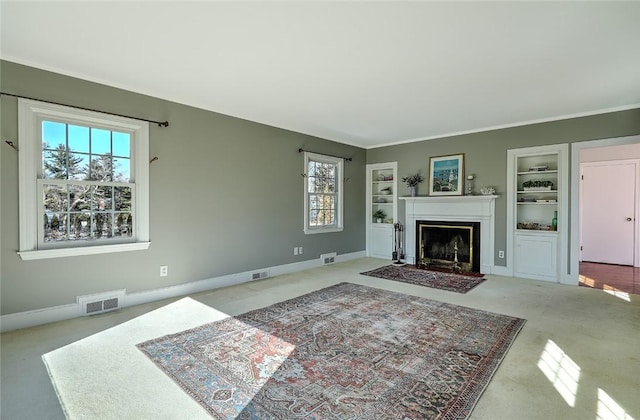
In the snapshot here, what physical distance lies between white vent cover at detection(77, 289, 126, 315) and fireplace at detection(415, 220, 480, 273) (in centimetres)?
506

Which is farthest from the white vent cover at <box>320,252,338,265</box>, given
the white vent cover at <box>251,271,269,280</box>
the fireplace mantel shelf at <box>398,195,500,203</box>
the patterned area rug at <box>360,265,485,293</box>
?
the fireplace mantel shelf at <box>398,195,500,203</box>

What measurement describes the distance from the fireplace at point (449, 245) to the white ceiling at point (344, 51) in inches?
93.7

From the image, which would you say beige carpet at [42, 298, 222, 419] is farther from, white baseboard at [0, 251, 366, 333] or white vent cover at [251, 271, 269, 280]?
white vent cover at [251, 271, 269, 280]

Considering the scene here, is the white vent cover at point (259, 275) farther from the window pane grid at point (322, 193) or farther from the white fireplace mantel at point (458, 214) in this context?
the white fireplace mantel at point (458, 214)

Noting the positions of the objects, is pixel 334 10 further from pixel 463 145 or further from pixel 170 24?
pixel 463 145

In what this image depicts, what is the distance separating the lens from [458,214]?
592cm

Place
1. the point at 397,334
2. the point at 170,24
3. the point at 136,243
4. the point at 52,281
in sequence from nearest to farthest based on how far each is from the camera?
the point at 170,24 < the point at 397,334 < the point at 52,281 < the point at 136,243

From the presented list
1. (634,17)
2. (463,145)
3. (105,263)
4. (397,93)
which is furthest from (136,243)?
(463,145)

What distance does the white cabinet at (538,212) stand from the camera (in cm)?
488

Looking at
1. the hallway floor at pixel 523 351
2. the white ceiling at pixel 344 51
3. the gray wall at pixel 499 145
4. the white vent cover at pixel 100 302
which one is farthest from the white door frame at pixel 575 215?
the white vent cover at pixel 100 302

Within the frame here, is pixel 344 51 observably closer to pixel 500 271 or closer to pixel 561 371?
pixel 561 371

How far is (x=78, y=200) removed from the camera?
11.1ft

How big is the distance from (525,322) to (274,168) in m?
4.07

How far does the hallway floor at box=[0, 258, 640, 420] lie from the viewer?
1.84m
